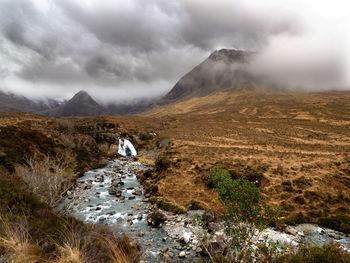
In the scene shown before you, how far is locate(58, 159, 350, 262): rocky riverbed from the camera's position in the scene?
442 inches

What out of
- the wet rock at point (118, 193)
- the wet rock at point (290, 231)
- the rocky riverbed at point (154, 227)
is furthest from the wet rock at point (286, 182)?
the wet rock at point (118, 193)

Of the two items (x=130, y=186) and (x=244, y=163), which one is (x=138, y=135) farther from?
(x=244, y=163)

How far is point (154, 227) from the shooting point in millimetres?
14297

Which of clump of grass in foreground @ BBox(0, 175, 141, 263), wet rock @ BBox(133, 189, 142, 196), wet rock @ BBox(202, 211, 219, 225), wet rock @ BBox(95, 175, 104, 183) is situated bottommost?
wet rock @ BBox(133, 189, 142, 196)

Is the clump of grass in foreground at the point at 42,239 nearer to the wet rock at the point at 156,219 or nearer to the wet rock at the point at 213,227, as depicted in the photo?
the wet rock at the point at 156,219

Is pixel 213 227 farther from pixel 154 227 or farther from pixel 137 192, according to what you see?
pixel 137 192

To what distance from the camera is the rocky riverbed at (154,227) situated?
36.8 ft

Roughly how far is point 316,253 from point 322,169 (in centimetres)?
1967

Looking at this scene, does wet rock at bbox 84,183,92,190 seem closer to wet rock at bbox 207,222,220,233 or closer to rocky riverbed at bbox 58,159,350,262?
rocky riverbed at bbox 58,159,350,262

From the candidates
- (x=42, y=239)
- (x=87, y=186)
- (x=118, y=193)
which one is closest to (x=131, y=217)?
(x=118, y=193)

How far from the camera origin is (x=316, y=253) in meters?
6.41

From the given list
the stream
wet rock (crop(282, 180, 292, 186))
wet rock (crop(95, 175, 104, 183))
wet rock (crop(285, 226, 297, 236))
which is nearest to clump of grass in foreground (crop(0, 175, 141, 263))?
the stream

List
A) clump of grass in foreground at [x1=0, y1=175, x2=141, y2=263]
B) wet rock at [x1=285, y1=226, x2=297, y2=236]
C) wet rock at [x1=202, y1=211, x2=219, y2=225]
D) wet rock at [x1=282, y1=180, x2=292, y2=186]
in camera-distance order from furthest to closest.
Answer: wet rock at [x1=282, y1=180, x2=292, y2=186], wet rock at [x1=202, y1=211, x2=219, y2=225], wet rock at [x1=285, y1=226, x2=297, y2=236], clump of grass in foreground at [x1=0, y1=175, x2=141, y2=263]

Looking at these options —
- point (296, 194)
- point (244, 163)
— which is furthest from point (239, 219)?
point (244, 163)
